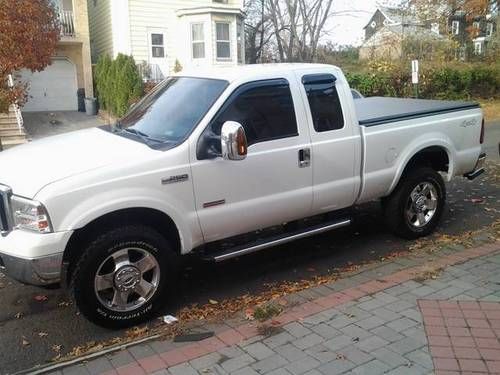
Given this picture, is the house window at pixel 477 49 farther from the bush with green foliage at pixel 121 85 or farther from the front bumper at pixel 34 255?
the front bumper at pixel 34 255

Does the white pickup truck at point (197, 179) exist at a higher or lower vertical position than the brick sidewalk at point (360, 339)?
higher

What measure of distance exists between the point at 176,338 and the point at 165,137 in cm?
166

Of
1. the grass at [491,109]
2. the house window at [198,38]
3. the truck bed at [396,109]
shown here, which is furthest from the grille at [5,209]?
the house window at [198,38]

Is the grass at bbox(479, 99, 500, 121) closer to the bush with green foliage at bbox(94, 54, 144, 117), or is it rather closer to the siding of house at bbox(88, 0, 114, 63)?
the bush with green foliage at bbox(94, 54, 144, 117)

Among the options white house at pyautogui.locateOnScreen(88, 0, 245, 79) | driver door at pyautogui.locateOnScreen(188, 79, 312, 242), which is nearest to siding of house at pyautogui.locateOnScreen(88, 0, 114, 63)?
white house at pyautogui.locateOnScreen(88, 0, 245, 79)

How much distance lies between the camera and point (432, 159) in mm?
6426

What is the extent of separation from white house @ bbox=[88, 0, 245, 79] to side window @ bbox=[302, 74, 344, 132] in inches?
705

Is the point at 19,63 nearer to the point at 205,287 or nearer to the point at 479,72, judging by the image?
the point at 205,287

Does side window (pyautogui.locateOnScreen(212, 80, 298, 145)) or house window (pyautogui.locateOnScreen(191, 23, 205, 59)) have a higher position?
house window (pyautogui.locateOnScreen(191, 23, 205, 59))

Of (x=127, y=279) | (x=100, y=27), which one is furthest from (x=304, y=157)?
(x=100, y=27)

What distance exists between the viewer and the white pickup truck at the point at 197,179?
3.87 m

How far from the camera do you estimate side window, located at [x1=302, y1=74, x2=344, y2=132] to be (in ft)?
Result: 16.7

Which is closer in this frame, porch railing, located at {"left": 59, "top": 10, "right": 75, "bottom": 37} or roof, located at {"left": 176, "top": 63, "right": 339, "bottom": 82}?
roof, located at {"left": 176, "top": 63, "right": 339, "bottom": 82}

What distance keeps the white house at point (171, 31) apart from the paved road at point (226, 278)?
16.8 meters
